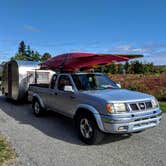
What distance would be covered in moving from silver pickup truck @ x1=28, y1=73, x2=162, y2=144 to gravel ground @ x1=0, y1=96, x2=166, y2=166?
46 centimetres

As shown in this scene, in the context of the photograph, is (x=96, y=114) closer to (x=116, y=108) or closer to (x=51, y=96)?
(x=116, y=108)

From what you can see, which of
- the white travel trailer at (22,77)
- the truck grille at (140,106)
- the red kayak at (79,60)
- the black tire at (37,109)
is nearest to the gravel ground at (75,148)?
the truck grille at (140,106)

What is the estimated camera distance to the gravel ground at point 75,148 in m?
4.20

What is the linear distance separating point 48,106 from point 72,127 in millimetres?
1396

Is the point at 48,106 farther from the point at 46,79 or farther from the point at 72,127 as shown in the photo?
the point at 46,79

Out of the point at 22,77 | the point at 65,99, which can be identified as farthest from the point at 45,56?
the point at 65,99

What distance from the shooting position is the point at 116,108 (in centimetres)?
476

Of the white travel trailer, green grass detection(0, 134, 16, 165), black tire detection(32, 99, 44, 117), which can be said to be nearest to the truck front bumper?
green grass detection(0, 134, 16, 165)

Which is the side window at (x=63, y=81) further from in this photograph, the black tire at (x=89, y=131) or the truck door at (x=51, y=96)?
the black tire at (x=89, y=131)

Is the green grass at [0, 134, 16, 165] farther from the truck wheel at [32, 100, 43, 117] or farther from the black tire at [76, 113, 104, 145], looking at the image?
the truck wheel at [32, 100, 43, 117]

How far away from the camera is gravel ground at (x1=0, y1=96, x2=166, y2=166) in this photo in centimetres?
420

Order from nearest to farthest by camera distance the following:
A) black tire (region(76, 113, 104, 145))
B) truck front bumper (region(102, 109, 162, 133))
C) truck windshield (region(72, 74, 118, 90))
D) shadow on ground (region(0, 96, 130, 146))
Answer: truck front bumper (region(102, 109, 162, 133)) < black tire (region(76, 113, 104, 145)) < shadow on ground (region(0, 96, 130, 146)) < truck windshield (region(72, 74, 118, 90))

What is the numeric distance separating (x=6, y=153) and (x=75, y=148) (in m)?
1.57

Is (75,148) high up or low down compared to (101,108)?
down
